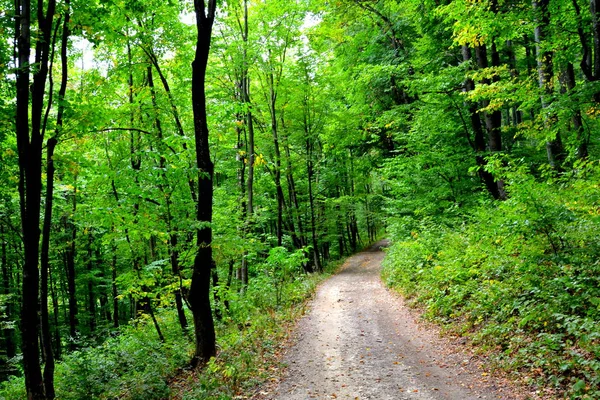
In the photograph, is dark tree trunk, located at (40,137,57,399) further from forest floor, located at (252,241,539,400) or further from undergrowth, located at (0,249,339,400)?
forest floor, located at (252,241,539,400)

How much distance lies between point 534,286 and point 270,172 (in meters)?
14.4

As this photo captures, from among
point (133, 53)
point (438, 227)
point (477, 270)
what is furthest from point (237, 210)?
point (477, 270)

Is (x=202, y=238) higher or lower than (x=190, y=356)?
higher

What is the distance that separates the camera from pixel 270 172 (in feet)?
63.6

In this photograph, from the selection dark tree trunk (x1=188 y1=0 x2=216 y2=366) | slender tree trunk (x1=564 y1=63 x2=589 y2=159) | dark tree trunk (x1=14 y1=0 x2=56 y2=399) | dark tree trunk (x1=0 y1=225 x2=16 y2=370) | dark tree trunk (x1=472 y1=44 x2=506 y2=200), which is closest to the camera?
dark tree trunk (x1=14 y1=0 x2=56 y2=399)

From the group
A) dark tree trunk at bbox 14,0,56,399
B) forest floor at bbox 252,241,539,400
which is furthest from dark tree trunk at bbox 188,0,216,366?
dark tree trunk at bbox 14,0,56,399

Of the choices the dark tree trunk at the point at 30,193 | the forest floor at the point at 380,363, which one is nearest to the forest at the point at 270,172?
the dark tree trunk at the point at 30,193

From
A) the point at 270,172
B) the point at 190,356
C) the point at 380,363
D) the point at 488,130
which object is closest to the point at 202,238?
the point at 190,356

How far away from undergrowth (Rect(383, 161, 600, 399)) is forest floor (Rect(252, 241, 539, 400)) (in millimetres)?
453

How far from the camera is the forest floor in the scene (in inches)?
216

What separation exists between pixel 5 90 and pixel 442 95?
43.5 feet

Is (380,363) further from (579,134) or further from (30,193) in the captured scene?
(579,134)

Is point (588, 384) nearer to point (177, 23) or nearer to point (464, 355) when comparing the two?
point (464, 355)

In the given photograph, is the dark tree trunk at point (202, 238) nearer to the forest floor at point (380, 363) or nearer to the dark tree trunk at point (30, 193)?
the forest floor at point (380, 363)
